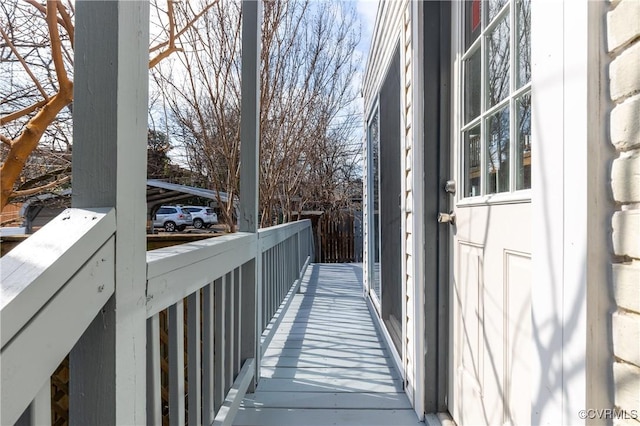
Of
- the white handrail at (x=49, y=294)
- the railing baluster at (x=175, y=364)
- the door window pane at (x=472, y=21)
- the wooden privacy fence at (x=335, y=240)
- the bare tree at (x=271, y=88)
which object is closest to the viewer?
the white handrail at (x=49, y=294)

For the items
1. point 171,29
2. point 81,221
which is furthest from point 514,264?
point 171,29

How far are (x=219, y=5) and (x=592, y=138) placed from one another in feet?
11.8

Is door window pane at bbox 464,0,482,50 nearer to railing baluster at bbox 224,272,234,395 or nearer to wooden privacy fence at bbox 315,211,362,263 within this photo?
railing baluster at bbox 224,272,234,395

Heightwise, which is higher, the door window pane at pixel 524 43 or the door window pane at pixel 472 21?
the door window pane at pixel 472 21

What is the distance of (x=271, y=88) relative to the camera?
4598 mm

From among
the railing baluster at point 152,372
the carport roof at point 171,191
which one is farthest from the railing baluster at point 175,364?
the carport roof at point 171,191

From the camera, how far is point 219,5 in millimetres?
Result: 3480

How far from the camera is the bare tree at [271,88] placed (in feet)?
11.5

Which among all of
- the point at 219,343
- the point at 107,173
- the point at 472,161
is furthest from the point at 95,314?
the point at 472,161

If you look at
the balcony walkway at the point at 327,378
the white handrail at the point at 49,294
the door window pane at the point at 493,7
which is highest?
the door window pane at the point at 493,7

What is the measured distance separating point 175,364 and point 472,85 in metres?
1.65

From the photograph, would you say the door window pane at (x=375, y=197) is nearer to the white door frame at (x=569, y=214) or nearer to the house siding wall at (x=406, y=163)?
the house siding wall at (x=406, y=163)

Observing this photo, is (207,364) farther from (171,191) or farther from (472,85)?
(171,191)

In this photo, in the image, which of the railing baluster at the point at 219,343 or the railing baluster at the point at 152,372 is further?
the railing baluster at the point at 219,343
